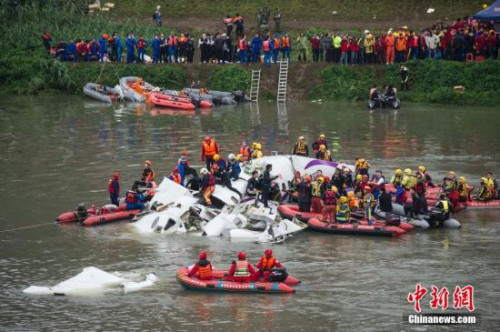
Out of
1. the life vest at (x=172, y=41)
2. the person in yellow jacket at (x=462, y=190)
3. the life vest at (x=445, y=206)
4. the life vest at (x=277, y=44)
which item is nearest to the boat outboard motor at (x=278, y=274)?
the life vest at (x=445, y=206)

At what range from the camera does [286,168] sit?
3462 centimetres

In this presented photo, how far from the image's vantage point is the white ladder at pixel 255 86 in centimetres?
5562

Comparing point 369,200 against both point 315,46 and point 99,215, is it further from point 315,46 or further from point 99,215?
point 315,46

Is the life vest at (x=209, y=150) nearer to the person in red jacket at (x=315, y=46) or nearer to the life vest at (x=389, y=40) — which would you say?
the life vest at (x=389, y=40)

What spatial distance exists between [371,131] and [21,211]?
1841 centimetres

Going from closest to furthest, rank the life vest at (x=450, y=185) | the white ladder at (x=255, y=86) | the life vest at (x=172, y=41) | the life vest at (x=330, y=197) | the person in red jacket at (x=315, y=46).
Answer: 1. the life vest at (x=330, y=197)
2. the life vest at (x=450, y=185)
3. the person in red jacket at (x=315, y=46)
4. the white ladder at (x=255, y=86)
5. the life vest at (x=172, y=41)

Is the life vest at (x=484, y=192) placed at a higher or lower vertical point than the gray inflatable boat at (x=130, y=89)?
lower

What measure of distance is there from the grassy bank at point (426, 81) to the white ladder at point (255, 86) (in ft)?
9.42

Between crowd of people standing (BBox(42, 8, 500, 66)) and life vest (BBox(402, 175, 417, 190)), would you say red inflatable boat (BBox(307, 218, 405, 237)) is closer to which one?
life vest (BBox(402, 175, 417, 190))

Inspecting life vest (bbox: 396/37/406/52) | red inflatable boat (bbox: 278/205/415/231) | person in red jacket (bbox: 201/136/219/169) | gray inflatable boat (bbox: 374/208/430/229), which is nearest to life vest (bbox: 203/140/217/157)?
person in red jacket (bbox: 201/136/219/169)

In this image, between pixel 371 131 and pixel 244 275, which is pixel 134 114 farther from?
pixel 244 275

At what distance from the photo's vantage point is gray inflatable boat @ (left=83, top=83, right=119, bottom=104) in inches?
2180

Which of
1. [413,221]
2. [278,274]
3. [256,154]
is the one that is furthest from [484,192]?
[278,274]

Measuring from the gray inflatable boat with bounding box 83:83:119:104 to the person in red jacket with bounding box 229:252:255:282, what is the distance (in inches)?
1216
